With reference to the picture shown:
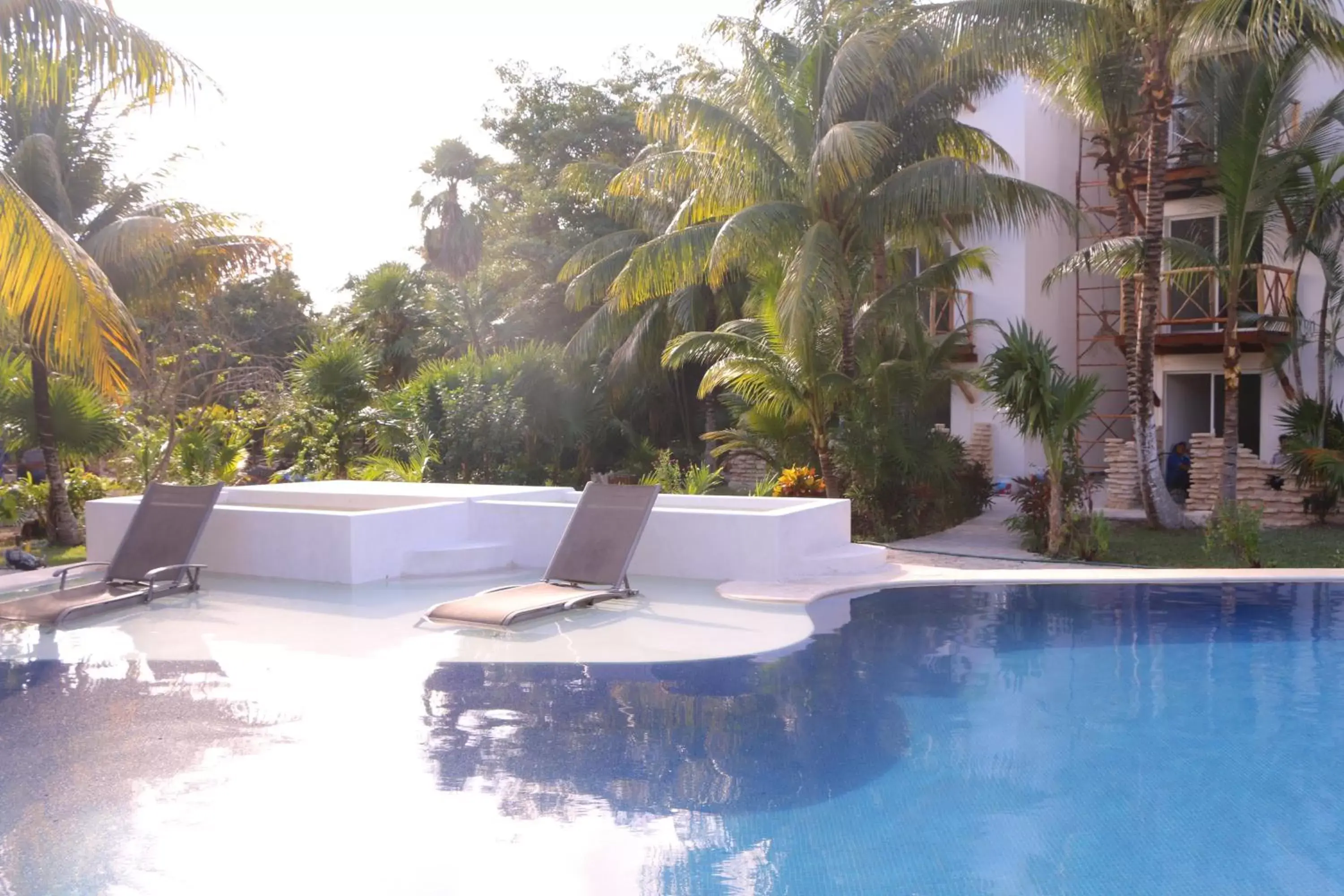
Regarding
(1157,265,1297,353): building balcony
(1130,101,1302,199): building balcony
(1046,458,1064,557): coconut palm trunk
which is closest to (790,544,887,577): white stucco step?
(1046,458,1064,557): coconut palm trunk

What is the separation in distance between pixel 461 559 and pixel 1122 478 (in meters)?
11.7

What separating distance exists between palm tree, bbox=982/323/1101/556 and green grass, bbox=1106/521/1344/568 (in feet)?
3.26

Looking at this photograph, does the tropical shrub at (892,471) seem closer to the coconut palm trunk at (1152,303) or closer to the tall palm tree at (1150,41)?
the coconut palm trunk at (1152,303)

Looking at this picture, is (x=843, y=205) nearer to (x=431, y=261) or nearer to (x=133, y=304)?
(x=133, y=304)

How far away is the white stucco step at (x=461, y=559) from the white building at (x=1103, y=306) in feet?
37.6

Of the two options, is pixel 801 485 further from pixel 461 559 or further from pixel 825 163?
pixel 461 559

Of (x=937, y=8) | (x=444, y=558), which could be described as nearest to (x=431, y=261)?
(x=937, y=8)

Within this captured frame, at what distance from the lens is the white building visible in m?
18.3

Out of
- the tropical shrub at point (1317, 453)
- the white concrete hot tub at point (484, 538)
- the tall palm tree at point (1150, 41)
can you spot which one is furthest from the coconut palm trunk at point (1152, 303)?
the white concrete hot tub at point (484, 538)

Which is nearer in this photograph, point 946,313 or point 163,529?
point 163,529

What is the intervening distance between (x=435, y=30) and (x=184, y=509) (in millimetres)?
6568

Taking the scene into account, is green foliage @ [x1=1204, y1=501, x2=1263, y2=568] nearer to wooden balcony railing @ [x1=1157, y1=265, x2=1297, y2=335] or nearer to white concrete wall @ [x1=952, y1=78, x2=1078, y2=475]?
wooden balcony railing @ [x1=1157, y1=265, x2=1297, y2=335]

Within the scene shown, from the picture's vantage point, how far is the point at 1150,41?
14.1m

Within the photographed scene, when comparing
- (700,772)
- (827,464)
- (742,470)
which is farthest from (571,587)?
(742,470)
